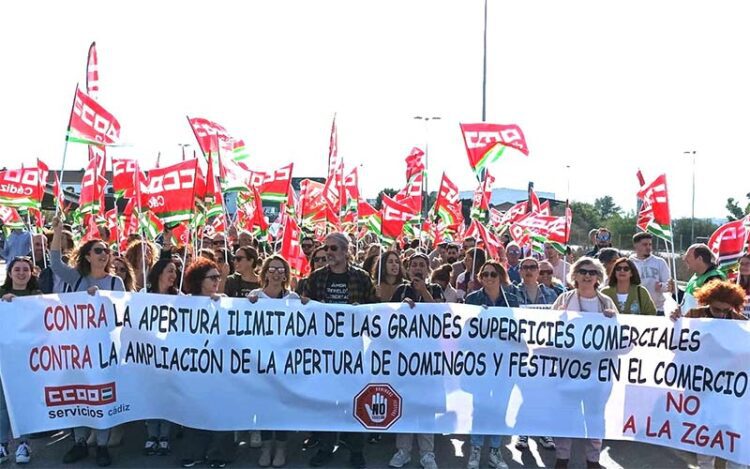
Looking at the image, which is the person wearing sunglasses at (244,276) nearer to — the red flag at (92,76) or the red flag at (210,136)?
the red flag at (210,136)

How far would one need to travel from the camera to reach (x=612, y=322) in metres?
5.61

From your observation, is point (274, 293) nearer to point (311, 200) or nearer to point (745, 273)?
point (745, 273)

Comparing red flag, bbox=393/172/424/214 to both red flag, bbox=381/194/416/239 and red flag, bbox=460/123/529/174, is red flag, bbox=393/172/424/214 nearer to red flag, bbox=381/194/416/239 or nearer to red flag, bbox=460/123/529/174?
red flag, bbox=381/194/416/239

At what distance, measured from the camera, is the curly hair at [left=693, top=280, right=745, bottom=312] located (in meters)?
5.47

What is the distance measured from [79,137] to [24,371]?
2378 millimetres

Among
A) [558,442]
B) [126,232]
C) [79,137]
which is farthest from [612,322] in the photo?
[126,232]

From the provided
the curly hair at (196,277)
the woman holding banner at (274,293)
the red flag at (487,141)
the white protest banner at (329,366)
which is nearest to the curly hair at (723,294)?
the white protest banner at (329,366)

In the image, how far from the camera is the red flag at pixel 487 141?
7.96m

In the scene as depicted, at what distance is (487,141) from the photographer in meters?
8.01

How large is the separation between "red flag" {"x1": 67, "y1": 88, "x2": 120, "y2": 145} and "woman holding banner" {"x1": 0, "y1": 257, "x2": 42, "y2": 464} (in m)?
1.48

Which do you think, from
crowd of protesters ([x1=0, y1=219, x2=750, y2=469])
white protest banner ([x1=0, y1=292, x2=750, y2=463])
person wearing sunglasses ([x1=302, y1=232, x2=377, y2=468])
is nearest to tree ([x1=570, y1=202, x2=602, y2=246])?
crowd of protesters ([x1=0, y1=219, x2=750, y2=469])

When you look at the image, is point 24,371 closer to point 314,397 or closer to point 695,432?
point 314,397

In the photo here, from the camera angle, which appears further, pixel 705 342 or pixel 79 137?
pixel 79 137

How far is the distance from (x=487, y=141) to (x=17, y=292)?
491 cm
